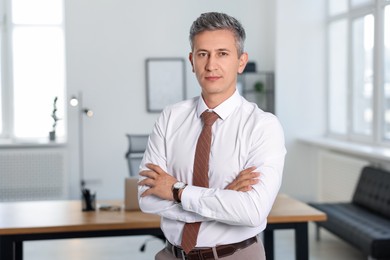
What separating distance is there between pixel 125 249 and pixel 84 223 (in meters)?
2.61

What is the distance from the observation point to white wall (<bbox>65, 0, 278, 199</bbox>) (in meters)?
7.80

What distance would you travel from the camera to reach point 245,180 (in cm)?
191

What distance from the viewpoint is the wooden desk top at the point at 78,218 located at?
327cm

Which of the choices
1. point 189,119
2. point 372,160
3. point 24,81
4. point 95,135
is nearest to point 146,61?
point 95,135

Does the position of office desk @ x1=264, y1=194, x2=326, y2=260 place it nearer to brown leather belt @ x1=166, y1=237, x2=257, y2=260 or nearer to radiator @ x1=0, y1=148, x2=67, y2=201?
brown leather belt @ x1=166, y1=237, x2=257, y2=260

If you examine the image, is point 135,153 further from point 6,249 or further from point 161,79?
point 161,79

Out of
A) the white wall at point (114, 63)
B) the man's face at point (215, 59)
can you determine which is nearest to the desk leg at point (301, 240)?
the man's face at point (215, 59)

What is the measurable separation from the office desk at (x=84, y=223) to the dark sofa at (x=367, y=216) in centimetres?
118

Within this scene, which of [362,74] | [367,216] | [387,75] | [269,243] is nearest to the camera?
Result: [269,243]

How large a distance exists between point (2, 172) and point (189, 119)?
240 inches

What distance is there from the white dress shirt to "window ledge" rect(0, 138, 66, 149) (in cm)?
585

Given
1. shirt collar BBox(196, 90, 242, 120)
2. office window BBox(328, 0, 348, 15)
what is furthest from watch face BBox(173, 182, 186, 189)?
office window BBox(328, 0, 348, 15)

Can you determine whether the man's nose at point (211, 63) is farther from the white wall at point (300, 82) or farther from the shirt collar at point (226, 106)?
the white wall at point (300, 82)

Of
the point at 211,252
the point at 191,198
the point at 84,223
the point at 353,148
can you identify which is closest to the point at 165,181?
the point at 191,198
